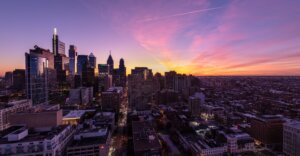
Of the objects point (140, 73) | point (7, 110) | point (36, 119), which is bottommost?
point (36, 119)

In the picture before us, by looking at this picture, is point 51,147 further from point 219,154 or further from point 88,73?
point 88,73

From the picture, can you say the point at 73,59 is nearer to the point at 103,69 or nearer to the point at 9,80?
the point at 103,69

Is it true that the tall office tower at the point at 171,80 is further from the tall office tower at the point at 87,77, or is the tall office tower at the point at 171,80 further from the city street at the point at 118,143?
the city street at the point at 118,143

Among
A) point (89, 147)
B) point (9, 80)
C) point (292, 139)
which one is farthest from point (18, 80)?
point (292, 139)

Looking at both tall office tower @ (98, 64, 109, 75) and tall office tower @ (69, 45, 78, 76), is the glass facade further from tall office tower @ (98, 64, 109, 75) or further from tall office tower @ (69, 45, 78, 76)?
tall office tower @ (98, 64, 109, 75)

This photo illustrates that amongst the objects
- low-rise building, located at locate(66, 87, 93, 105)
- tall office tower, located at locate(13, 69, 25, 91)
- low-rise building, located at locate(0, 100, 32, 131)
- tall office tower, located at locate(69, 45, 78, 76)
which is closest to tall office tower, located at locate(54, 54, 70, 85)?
tall office tower, located at locate(13, 69, 25, 91)

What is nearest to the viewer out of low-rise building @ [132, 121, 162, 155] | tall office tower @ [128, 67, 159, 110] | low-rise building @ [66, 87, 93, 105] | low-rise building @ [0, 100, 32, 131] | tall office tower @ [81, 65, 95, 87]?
low-rise building @ [132, 121, 162, 155]

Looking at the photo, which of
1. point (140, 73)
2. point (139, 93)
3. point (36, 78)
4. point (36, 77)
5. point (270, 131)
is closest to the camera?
point (270, 131)

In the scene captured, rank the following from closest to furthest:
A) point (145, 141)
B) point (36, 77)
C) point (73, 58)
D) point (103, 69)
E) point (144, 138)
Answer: point (145, 141) → point (144, 138) → point (36, 77) → point (73, 58) → point (103, 69)
